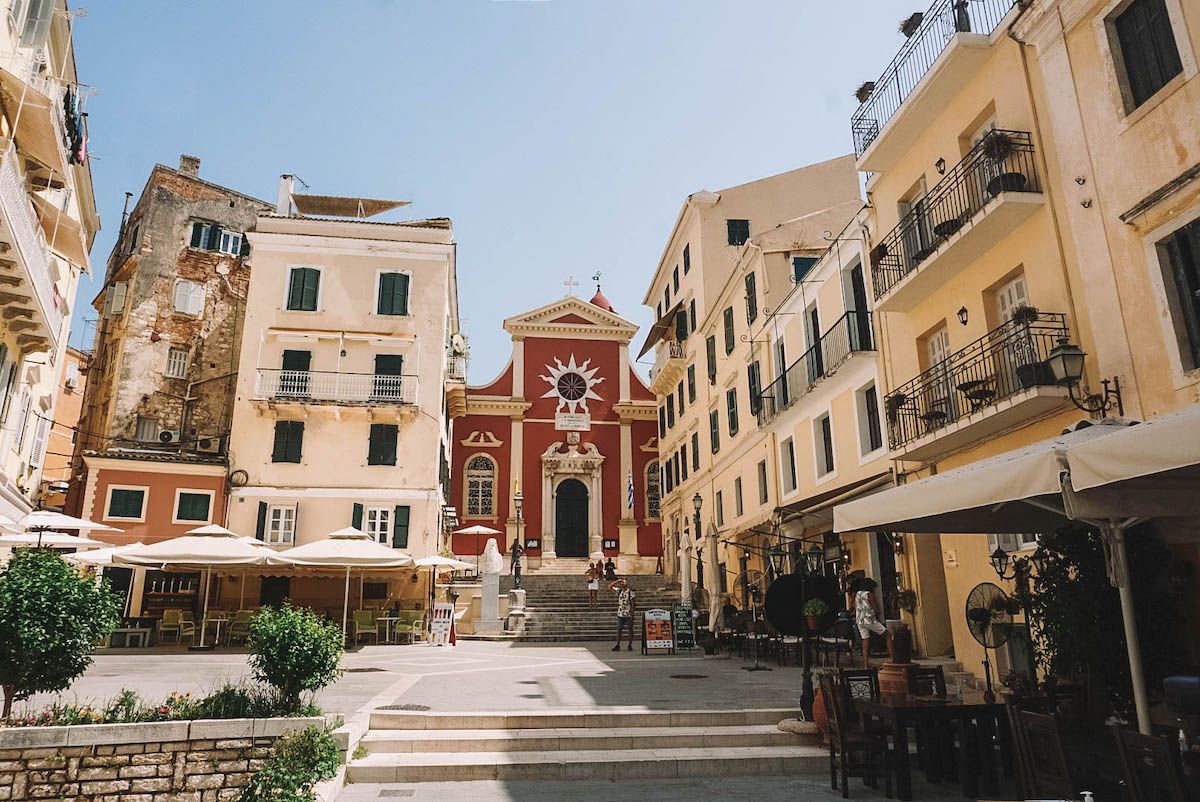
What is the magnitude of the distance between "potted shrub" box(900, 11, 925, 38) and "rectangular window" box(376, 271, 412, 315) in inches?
720

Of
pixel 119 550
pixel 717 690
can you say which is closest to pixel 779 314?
pixel 717 690

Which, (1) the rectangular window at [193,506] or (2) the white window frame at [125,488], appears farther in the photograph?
(1) the rectangular window at [193,506]

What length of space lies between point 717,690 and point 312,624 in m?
6.11

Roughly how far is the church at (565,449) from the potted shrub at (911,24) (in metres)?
23.7

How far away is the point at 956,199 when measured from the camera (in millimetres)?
11812

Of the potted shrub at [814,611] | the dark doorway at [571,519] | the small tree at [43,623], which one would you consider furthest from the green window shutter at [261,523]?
the potted shrub at [814,611]

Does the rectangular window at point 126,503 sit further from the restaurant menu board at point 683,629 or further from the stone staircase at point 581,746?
the stone staircase at point 581,746

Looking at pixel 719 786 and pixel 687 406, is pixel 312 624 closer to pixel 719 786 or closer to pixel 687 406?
pixel 719 786

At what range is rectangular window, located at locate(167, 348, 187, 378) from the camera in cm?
2834

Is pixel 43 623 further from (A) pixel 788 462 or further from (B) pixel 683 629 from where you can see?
(A) pixel 788 462

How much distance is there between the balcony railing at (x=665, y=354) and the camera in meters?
30.7

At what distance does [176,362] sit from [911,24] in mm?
26606

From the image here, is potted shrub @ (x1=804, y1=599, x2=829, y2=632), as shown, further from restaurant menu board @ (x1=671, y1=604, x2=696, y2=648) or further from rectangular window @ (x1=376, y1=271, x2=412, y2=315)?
rectangular window @ (x1=376, y1=271, x2=412, y2=315)

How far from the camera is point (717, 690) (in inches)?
436
